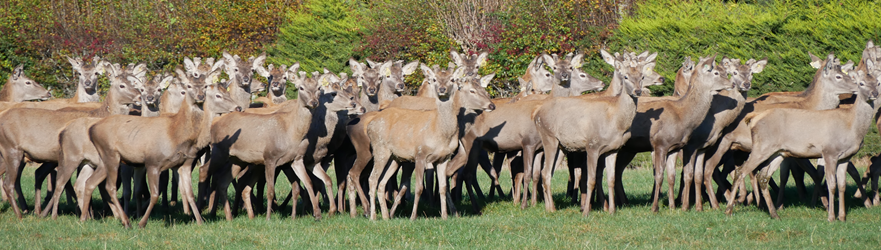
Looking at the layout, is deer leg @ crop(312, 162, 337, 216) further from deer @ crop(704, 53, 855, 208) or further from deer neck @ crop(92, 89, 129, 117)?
deer @ crop(704, 53, 855, 208)

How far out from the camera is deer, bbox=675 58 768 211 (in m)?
11.7

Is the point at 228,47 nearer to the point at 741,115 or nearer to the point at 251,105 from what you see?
the point at 251,105

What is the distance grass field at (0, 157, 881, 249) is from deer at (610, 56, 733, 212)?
0.69 m

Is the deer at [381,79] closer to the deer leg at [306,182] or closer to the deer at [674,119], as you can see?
the deer leg at [306,182]

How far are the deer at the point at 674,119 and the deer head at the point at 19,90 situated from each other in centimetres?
1131

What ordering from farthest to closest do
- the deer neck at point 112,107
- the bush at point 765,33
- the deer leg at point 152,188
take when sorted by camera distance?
the bush at point 765,33 < the deer neck at point 112,107 < the deer leg at point 152,188

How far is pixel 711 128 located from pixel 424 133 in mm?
3721

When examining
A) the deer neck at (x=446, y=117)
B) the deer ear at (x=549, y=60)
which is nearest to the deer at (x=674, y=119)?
the deer neck at (x=446, y=117)

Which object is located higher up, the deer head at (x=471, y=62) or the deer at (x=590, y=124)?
the deer head at (x=471, y=62)

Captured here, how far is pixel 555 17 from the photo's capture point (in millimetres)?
22016

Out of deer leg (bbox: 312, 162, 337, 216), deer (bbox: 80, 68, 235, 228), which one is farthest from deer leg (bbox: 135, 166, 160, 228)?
deer leg (bbox: 312, 162, 337, 216)

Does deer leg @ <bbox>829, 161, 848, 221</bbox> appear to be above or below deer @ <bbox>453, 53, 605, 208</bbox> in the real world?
below

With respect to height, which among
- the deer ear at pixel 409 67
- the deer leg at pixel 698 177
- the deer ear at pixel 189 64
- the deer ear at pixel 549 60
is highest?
the deer ear at pixel 189 64

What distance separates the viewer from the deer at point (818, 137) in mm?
10328
